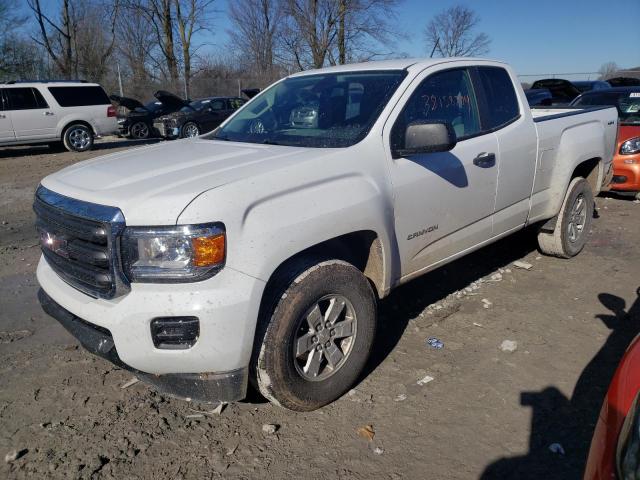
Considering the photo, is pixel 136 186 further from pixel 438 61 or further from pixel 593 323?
pixel 593 323

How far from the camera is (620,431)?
4.85ft

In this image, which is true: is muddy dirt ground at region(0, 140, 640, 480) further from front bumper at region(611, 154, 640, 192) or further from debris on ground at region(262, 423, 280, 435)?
front bumper at region(611, 154, 640, 192)

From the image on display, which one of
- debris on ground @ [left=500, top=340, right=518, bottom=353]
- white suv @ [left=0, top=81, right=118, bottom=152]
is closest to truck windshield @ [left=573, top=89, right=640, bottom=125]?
debris on ground @ [left=500, top=340, right=518, bottom=353]

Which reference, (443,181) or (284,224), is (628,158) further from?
(284,224)

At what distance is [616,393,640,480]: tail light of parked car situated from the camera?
1.32 metres

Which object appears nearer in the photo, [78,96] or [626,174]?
[626,174]

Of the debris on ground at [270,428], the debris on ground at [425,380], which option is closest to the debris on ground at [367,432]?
the debris on ground at [270,428]

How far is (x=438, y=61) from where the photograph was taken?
3730 mm

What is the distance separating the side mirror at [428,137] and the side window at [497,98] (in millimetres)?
1020

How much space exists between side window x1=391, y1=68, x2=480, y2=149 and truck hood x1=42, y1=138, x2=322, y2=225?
704mm

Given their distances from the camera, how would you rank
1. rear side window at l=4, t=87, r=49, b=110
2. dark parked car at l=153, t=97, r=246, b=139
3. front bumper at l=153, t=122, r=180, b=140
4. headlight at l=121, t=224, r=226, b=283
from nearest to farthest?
headlight at l=121, t=224, r=226, b=283 < rear side window at l=4, t=87, r=49, b=110 < front bumper at l=153, t=122, r=180, b=140 < dark parked car at l=153, t=97, r=246, b=139

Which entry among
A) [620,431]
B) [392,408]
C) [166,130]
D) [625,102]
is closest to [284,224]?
[392,408]

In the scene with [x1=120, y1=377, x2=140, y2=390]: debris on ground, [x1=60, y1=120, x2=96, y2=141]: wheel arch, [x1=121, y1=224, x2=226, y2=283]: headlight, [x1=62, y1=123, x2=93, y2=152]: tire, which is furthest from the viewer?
[x1=62, y1=123, x2=93, y2=152]: tire

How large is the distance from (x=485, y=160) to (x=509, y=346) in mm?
1348
